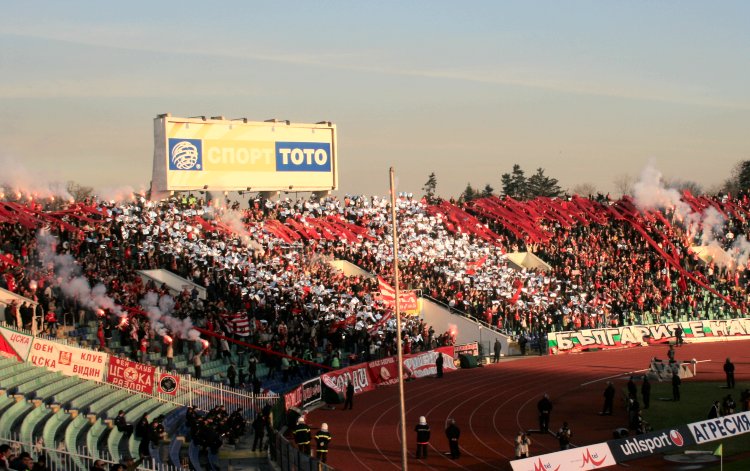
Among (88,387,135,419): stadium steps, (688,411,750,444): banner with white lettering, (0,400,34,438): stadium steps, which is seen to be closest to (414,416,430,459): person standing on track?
(688,411,750,444): banner with white lettering

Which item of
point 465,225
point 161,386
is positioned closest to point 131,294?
point 161,386

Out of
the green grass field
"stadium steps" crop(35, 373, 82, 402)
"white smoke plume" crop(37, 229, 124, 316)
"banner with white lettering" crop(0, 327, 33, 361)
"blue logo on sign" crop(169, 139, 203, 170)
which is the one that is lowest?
the green grass field

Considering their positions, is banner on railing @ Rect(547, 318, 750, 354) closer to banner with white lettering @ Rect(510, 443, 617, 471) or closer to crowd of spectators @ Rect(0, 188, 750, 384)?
crowd of spectators @ Rect(0, 188, 750, 384)

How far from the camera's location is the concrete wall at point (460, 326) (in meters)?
58.3

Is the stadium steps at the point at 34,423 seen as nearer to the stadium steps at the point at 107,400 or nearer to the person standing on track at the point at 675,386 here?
the stadium steps at the point at 107,400

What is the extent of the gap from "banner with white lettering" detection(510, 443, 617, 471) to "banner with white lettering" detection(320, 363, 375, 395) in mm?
16108

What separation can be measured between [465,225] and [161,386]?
37.3 meters

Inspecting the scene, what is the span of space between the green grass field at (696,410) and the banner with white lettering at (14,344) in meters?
19.5

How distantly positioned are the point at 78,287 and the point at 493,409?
52.5 feet

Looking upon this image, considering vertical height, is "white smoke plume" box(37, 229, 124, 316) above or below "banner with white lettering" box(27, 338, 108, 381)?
above

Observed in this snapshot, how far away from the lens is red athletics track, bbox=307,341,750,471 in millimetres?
32812

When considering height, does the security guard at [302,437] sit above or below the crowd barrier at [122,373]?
below

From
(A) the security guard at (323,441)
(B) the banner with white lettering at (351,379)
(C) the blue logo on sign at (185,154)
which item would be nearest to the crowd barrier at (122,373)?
(B) the banner with white lettering at (351,379)

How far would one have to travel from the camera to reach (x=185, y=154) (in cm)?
6044
